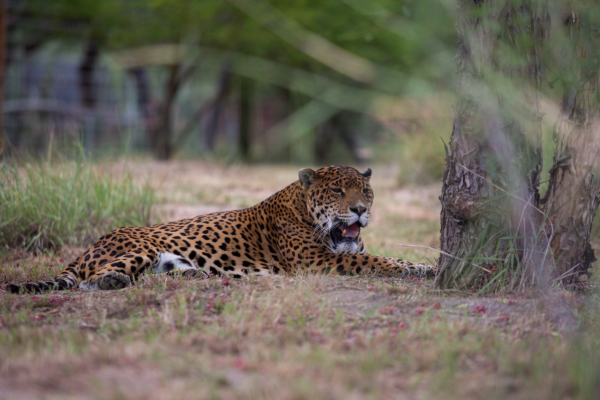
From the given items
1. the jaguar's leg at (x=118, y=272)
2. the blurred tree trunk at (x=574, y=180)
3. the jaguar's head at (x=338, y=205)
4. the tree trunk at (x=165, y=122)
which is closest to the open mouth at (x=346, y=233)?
the jaguar's head at (x=338, y=205)

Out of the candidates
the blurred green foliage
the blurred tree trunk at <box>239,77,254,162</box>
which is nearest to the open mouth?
the blurred green foliage

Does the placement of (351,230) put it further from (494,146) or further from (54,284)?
(54,284)

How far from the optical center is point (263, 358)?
2.85m

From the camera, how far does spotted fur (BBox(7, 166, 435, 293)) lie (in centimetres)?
505

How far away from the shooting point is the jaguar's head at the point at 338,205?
17.1ft

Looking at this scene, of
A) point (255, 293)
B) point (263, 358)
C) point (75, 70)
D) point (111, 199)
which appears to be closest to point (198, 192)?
point (111, 199)

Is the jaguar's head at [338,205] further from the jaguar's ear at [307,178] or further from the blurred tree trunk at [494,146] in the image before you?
the blurred tree trunk at [494,146]

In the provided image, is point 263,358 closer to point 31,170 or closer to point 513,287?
point 513,287

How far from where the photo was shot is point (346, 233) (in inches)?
210

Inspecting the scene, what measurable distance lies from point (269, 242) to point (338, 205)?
793 millimetres

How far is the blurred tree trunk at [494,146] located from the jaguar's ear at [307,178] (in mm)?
1595

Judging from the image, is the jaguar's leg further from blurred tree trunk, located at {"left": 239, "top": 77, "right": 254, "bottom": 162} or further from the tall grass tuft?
blurred tree trunk, located at {"left": 239, "top": 77, "right": 254, "bottom": 162}

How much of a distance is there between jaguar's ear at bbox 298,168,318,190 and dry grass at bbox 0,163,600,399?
1.24 m

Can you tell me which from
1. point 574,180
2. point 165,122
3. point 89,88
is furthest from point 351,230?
point 89,88
